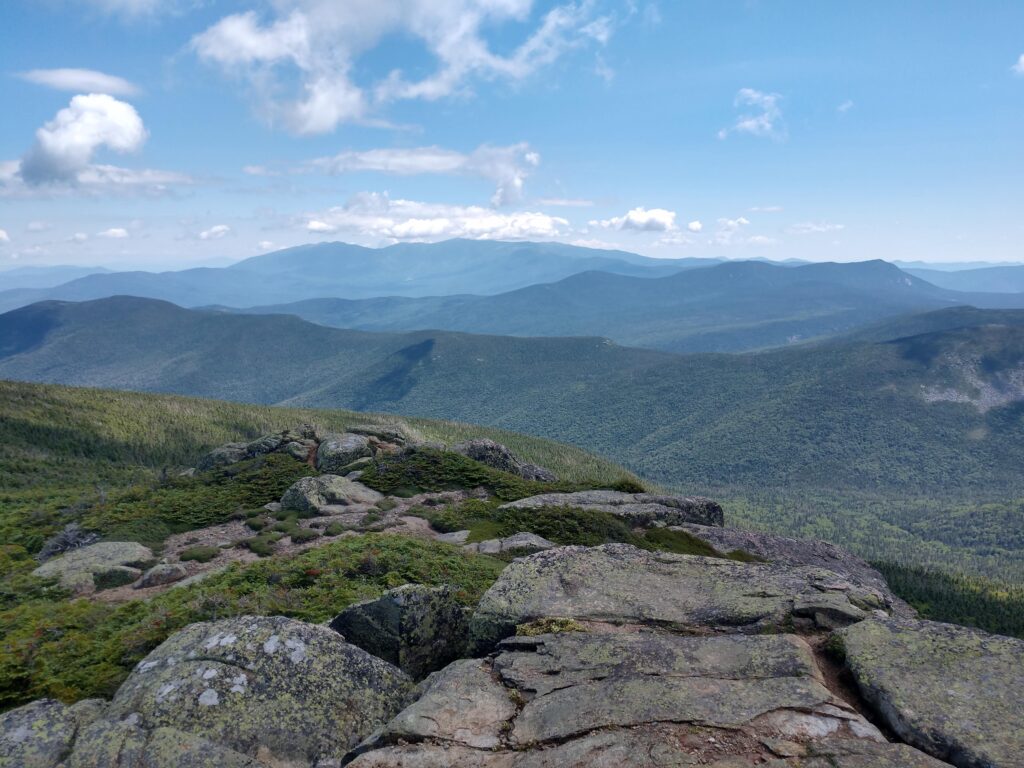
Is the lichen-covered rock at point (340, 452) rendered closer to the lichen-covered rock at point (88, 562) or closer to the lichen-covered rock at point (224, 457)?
the lichen-covered rock at point (224, 457)

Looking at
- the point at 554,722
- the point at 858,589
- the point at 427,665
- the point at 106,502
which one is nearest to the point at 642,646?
the point at 554,722

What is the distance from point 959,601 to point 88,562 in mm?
A: 120454

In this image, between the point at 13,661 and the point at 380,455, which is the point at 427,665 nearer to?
the point at 13,661

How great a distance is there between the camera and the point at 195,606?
65.6 ft

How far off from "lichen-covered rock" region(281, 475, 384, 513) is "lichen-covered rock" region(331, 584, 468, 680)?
23632 millimetres

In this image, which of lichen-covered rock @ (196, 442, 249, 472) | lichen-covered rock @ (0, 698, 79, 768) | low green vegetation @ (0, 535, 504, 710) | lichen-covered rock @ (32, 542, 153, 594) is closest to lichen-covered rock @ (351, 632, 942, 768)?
low green vegetation @ (0, 535, 504, 710)

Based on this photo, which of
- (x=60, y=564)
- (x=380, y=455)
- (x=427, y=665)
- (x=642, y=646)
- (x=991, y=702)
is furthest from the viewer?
(x=380, y=455)

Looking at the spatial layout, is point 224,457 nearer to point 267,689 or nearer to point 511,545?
point 511,545

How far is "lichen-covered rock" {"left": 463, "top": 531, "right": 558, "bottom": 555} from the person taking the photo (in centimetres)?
3128

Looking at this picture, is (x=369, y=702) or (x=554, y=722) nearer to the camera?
(x=554, y=722)

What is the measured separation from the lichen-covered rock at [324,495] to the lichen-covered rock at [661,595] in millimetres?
24423

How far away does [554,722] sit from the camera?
37.6 feet

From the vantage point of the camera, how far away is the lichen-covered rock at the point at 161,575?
27.3m

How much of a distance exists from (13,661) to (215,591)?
6.36 m
